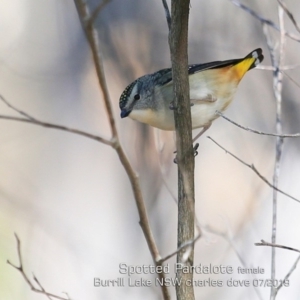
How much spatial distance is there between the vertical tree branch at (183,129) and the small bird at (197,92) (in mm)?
537

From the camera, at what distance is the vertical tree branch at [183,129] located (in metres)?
1.59

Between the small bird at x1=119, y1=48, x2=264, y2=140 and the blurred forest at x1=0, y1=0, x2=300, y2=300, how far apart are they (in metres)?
1.06

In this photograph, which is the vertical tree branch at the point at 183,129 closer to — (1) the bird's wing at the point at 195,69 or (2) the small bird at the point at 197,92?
(2) the small bird at the point at 197,92

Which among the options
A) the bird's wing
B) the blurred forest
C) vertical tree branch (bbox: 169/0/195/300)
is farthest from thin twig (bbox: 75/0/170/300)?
the blurred forest

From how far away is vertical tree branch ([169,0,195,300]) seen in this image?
5.22 feet

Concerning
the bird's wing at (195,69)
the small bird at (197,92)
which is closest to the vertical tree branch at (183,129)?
the small bird at (197,92)

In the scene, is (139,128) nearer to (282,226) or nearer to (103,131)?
(103,131)

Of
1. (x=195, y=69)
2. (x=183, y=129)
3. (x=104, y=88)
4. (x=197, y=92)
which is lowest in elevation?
(x=104, y=88)

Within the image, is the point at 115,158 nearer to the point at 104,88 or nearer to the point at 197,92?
the point at 197,92

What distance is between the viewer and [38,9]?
13.4 ft

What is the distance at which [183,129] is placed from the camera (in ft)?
5.65

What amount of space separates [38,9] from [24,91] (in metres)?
0.74

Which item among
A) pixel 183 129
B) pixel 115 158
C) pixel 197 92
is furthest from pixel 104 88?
pixel 115 158

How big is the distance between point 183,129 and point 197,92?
688 mm
